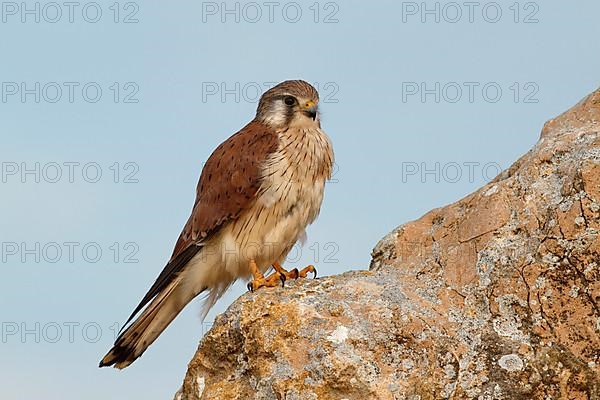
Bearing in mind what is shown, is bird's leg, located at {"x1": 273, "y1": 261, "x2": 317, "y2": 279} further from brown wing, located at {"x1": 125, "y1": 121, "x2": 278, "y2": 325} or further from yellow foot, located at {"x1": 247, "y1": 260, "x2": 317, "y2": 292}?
brown wing, located at {"x1": 125, "y1": 121, "x2": 278, "y2": 325}

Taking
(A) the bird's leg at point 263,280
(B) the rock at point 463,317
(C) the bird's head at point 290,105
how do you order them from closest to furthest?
1. (B) the rock at point 463,317
2. (A) the bird's leg at point 263,280
3. (C) the bird's head at point 290,105

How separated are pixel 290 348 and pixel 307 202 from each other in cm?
222

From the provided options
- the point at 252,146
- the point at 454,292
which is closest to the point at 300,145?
the point at 252,146

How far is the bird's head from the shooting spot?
582cm

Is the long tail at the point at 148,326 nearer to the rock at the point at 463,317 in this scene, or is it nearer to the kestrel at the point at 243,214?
the kestrel at the point at 243,214

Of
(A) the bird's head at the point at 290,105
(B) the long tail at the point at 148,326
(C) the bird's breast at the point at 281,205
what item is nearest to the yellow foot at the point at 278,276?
(C) the bird's breast at the point at 281,205

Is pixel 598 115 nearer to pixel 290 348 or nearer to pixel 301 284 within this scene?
pixel 301 284

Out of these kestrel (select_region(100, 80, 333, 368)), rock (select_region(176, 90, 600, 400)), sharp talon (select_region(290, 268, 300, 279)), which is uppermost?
kestrel (select_region(100, 80, 333, 368))

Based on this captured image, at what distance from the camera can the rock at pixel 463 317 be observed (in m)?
3.09

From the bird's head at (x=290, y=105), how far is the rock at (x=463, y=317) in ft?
7.48

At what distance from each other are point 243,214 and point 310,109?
34.7 inches

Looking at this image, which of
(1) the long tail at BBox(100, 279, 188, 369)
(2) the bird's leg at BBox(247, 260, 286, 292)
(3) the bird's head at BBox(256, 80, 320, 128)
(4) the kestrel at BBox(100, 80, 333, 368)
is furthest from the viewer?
(3) the bird's head at BBox(256, 80, 320, 128)

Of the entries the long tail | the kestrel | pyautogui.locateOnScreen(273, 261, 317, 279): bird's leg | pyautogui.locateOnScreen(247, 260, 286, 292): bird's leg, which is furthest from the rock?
the kestrel

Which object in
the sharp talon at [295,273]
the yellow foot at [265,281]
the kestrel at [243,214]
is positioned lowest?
the yellow foot at [265,281]
